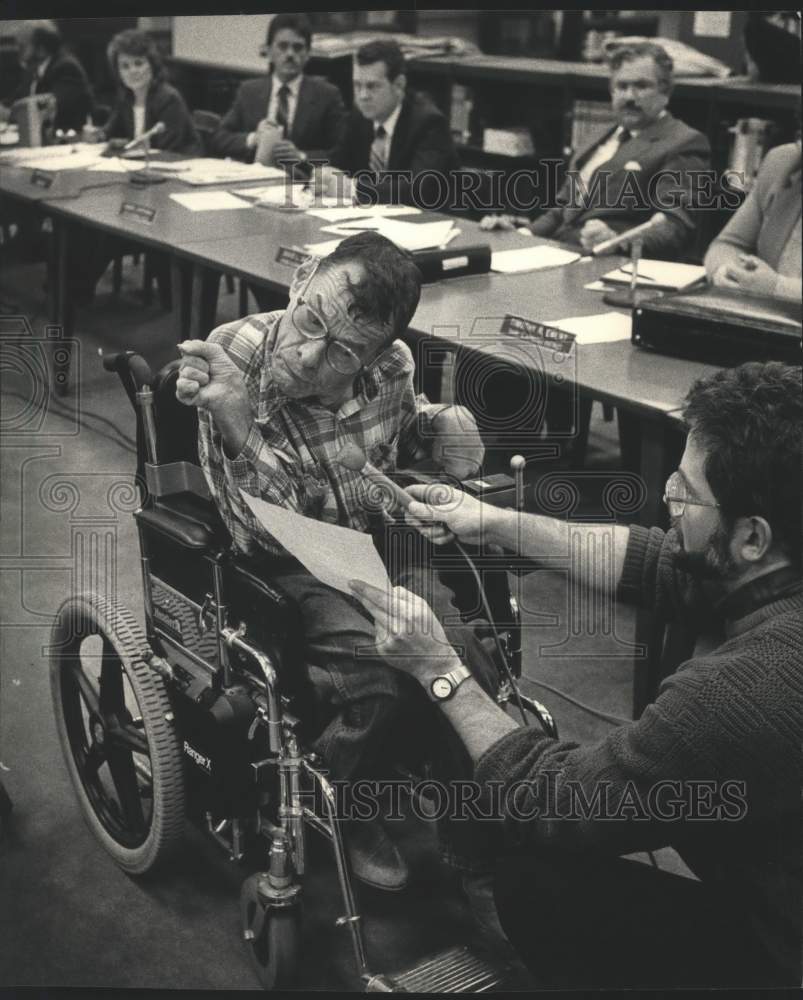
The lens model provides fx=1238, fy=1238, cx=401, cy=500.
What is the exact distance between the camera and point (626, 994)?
1498 millimetres

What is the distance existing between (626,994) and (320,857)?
2.42ft

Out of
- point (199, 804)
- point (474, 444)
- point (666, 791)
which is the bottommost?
point (199, 804)

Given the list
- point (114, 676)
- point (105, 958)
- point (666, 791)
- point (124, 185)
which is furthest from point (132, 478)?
point (124, 185)

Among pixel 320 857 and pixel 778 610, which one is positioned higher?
pixel 778 610

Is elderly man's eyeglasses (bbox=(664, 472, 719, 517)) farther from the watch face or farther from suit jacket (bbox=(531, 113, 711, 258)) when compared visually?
suit jacket (bbox=(531, 113, 711, 258))

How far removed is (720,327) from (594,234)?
128 cm

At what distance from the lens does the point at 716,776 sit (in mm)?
1286

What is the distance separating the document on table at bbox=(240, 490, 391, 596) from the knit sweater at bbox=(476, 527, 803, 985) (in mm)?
256

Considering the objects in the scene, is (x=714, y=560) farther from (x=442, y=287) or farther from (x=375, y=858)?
(x=442, y=287)

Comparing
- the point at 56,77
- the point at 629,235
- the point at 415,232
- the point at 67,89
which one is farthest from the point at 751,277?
the point at 56,77

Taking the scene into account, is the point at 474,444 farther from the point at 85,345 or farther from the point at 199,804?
the point at 85,345

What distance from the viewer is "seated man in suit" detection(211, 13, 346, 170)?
5020 mm

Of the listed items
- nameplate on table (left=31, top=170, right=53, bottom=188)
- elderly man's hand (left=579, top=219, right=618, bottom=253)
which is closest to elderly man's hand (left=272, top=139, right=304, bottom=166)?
nameplate on table (left=31, top=170, right=53, bottom=188)

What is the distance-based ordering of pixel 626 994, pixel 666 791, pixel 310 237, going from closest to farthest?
pixel 666 791 → pixel 626 994 → pixel 310 237
